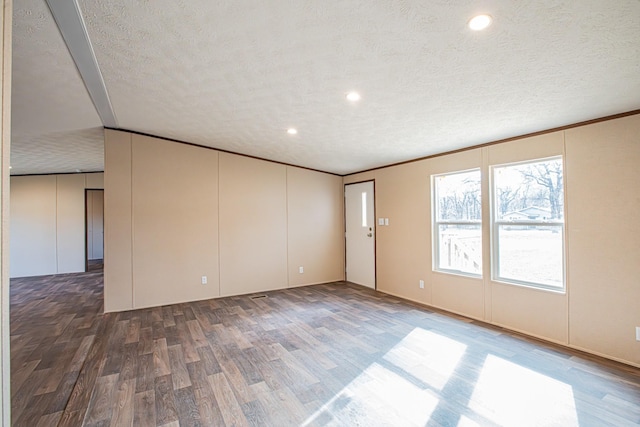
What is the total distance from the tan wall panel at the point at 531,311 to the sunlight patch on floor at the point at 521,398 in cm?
93

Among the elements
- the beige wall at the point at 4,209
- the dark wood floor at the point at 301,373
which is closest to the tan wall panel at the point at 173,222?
the dark wood floor at the point at 301,373

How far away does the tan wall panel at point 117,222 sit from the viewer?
14.2ft

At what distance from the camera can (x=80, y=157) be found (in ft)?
19.3

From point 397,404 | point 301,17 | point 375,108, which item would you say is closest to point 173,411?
point 397,404

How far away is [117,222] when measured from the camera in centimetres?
441

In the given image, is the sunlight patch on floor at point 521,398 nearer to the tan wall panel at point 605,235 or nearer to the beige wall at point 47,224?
the tan wall panel at point 605,235

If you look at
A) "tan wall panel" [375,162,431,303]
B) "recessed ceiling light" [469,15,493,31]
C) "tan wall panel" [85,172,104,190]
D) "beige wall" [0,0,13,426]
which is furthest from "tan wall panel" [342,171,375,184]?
"tan wall panel" [85,172,104,190]

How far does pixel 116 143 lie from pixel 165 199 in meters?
1.05

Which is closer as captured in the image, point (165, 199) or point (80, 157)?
point (165, 199)

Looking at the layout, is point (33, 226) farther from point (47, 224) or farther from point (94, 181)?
point (94, 181)

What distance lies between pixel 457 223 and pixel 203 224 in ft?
13.3

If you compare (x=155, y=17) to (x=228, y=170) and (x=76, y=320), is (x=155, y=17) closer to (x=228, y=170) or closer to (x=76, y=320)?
(x=228, y=170)

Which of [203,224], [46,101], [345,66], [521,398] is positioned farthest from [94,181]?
[521,398]

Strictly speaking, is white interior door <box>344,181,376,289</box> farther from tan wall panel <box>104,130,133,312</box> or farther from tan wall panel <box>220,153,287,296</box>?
tan wall panel <box>104,130,133,312</box>
